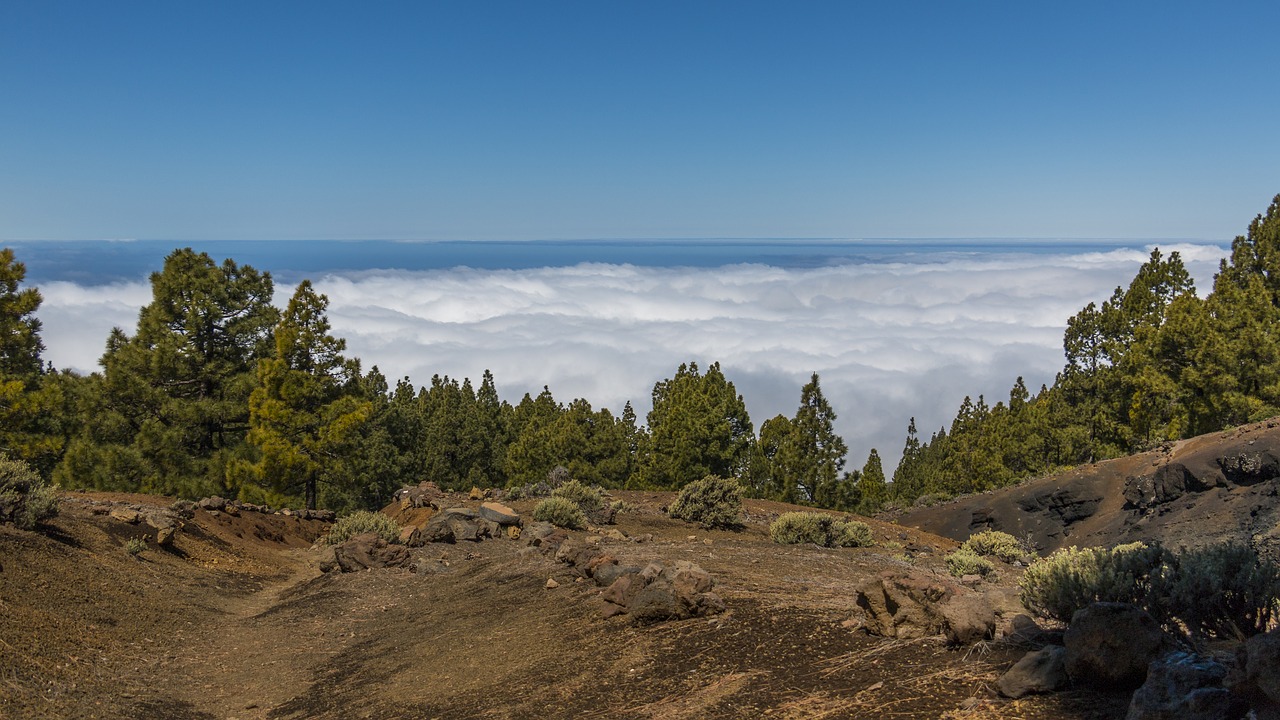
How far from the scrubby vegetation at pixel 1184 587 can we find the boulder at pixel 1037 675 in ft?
3.19

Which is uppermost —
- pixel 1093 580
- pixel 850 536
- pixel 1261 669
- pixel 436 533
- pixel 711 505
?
pixel 1261 669

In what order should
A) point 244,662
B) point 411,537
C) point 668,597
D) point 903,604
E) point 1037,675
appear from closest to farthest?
1. point 1037,675
2. point 903,604
3. point 668,597
4. point 244,662
5. point 411,537

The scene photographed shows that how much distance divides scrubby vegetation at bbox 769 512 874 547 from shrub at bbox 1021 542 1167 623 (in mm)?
11237

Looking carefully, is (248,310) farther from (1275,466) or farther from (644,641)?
(1275,466)

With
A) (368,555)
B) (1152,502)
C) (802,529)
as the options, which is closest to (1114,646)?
(802,529)

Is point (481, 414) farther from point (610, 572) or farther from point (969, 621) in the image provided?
point (969, 621)

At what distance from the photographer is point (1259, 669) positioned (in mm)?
4328

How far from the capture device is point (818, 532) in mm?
18688

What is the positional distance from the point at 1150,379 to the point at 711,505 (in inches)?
1106

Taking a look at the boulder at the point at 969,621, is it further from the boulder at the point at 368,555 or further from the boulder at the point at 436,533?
the boulder at the point at 436,533

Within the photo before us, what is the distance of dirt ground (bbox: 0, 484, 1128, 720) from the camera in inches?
264

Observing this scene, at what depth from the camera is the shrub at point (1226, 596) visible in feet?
20.1

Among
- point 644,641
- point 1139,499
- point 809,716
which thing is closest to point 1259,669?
point 809,716

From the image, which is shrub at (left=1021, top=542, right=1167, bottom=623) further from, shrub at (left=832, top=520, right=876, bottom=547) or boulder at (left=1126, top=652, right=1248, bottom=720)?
shrub at (left=832, top=520, right=876, bottom=547)
